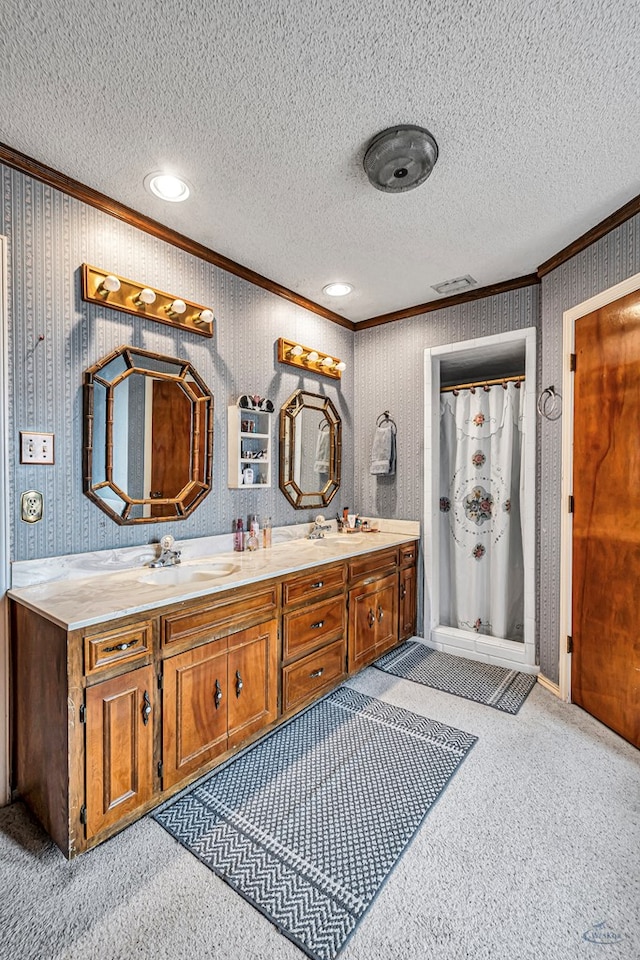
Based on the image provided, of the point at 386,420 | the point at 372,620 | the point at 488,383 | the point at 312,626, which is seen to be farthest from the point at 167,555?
the point at 488,383

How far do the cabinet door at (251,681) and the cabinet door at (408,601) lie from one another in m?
1.33

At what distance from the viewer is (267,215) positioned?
2217mm

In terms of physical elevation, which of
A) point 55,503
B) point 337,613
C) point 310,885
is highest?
point 55,503

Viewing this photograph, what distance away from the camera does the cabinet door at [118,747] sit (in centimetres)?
147

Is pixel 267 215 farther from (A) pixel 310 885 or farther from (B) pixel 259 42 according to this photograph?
(A) pixel 310 885

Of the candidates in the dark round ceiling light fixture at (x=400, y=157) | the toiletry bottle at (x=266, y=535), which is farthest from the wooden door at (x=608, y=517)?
the toiletry bottle at (x=266, y=535)

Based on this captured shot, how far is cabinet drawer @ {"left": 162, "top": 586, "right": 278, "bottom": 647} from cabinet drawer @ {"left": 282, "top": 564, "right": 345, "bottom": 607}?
10 centimetres

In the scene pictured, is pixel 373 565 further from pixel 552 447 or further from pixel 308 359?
pixel 308 359

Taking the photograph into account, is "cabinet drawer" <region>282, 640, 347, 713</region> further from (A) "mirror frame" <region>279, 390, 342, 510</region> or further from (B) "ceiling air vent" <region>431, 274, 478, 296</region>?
(B) "ceiling air vent" <region>431, 274, 478, 296</region>

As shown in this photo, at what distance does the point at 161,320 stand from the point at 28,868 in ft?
7.54

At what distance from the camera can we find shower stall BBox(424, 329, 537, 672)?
3.18 meters

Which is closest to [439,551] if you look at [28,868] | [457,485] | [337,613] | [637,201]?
[457,485]

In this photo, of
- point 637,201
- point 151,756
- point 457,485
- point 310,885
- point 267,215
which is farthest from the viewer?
point 457,485

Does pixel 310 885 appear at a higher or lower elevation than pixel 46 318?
lower
